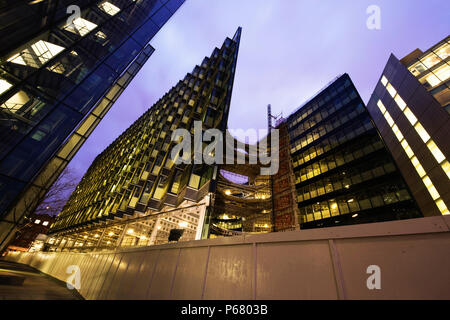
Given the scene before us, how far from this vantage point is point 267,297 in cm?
315

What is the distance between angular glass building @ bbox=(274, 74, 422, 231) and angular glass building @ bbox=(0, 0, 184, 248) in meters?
26.3

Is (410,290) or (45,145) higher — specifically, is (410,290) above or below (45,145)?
below

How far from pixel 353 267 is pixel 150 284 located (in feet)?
19.1

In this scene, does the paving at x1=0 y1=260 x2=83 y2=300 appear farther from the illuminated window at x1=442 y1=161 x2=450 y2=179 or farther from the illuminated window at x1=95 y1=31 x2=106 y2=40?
the illuminated window at x1=442 y1=161 x2=450 y2=179

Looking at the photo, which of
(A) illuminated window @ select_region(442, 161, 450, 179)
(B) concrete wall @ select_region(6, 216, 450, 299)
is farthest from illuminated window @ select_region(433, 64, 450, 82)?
(B) concrete wall @ select_region(6, 216, 450, 299)

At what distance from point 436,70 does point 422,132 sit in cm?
802

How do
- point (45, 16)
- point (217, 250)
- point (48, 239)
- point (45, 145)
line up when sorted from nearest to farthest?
point (217, 250)
point (45, 16)
point (45, 145)
point (48, 239)

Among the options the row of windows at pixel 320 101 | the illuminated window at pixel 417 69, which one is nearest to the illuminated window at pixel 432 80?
the illuminated window at pixel 417 69

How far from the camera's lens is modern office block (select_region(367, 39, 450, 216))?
19.4 meters

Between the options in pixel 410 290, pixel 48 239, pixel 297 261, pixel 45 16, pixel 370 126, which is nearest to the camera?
pixel 410 290

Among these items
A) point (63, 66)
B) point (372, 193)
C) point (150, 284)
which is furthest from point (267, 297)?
point (372, 193)

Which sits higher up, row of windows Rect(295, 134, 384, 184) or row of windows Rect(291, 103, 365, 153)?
row of windows Rect(291, 103, 365, 153)

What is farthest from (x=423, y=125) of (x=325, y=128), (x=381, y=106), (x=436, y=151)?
(x=325, y=128)
